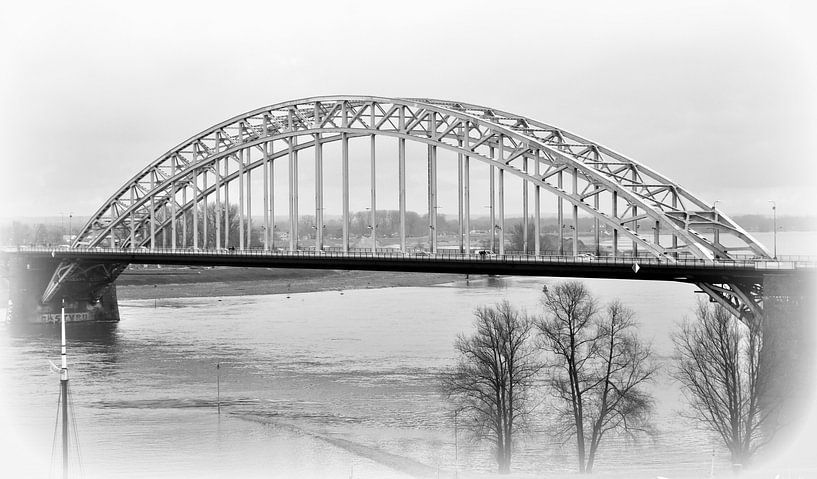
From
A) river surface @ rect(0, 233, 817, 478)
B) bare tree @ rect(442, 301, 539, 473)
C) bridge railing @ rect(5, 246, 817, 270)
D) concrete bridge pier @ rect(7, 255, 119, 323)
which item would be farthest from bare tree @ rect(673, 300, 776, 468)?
concrete bridge pier @ rect(7, 255, 119, 323)

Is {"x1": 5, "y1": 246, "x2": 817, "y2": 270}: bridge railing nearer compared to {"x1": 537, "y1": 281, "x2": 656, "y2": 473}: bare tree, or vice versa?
{"x1": 537, "y1": 281, "x2": 656, "y2": 473}: bare tree

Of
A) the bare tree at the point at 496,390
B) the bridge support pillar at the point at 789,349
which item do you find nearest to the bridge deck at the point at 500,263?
the bridge support pillar at the point at 789,349

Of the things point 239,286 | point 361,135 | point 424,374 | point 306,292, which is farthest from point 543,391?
point 239,286

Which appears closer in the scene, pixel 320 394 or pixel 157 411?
pixel 157 411

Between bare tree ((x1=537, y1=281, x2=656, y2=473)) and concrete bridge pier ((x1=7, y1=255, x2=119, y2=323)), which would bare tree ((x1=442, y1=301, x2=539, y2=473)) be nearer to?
bare tree ((x1=537, y1=281, x2=656, y2=473))

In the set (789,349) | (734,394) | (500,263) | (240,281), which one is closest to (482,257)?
(500,263)

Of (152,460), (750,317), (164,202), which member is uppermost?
(164,202)

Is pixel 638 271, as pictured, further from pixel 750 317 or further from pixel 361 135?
pixel 361 135

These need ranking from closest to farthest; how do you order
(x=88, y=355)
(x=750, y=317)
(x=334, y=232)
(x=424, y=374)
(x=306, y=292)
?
(x=750, y=317) < (x=424, y=374) < (x=88, y=355) < (x=306, y=292) < (x=334, y=232)
